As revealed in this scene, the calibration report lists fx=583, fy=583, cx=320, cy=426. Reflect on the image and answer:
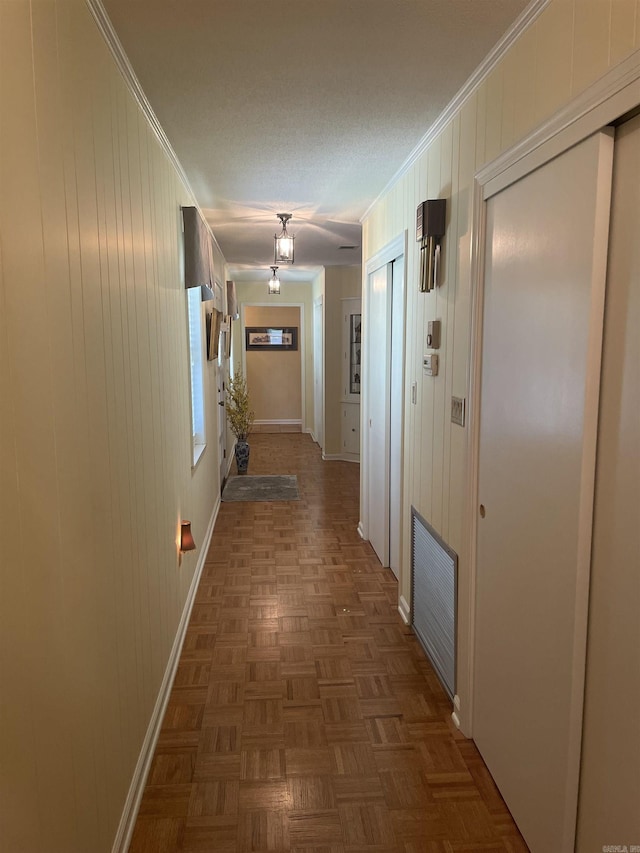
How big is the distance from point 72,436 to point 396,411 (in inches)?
94.2

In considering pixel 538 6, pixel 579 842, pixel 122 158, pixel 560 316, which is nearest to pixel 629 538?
pixel 560 316

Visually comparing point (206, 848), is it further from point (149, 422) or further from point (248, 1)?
point (248, 1)

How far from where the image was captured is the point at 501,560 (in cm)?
187

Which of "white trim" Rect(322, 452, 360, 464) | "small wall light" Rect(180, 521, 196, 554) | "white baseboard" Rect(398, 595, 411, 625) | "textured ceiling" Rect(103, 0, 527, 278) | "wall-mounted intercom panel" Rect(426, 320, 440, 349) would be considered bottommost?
"white baseboard" Rect(398, 595, 411, 625)

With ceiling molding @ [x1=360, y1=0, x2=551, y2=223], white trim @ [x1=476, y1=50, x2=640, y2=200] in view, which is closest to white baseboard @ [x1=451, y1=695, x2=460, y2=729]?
white trim @ [x1=476, y1=50, x2=640, y2=200]

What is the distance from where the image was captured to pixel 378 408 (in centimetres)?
388

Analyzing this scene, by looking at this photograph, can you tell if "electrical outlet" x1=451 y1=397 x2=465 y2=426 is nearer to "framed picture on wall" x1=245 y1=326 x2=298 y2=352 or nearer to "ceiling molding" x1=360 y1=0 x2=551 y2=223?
"ceiling molding" x1=360 y1=0 x2=551 y2=223

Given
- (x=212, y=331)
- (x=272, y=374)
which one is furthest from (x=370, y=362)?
(x=272, y=374)

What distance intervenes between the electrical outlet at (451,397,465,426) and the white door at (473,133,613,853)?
Result: 0.18 metres

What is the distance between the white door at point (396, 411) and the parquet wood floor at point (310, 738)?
300 millimetres

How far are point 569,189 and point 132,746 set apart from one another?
2.01 metres

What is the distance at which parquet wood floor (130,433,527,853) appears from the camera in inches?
69.6

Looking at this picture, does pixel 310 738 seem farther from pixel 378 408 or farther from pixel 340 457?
pixel 340 457

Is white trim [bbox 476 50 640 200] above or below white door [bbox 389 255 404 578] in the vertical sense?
above
